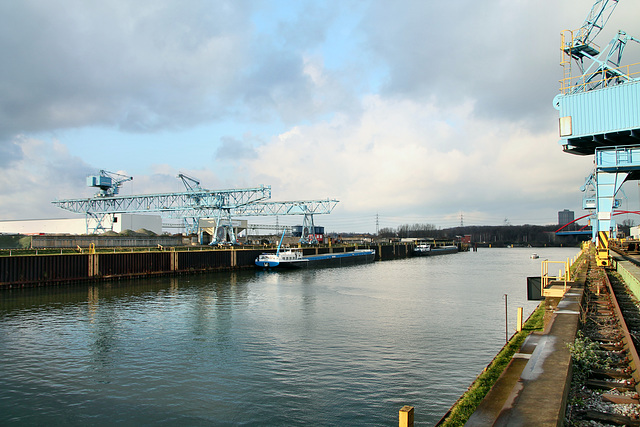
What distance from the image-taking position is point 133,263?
52.4m

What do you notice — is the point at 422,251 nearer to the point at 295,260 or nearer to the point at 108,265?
the point at 295,260

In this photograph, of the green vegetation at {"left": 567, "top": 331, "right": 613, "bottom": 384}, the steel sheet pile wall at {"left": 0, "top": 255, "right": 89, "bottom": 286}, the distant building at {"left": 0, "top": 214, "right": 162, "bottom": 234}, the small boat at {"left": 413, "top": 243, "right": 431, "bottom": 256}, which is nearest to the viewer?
the green vegetation at {"left": 567, "top": 331, "right": 613, "bottom": 384}

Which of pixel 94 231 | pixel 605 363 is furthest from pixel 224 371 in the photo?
pixel 94 231

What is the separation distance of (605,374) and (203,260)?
5944cm

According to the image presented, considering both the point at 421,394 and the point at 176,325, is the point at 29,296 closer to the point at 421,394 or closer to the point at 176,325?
the point at 176,325

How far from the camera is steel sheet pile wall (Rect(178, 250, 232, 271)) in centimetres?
6000

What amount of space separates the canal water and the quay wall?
7.84 metres

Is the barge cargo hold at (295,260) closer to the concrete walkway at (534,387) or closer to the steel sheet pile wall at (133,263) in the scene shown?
→ the steel sheet pile wall at (133,263)

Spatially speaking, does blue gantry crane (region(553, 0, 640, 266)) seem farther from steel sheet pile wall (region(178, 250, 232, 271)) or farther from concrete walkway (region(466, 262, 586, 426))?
steel sheet pile wall (region(178, 250, 232, 271))

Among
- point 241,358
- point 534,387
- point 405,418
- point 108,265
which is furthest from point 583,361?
point 108,265

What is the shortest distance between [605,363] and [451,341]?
9.86 meters

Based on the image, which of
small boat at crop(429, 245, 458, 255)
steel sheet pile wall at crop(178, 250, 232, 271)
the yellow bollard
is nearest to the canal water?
the yellow bollard

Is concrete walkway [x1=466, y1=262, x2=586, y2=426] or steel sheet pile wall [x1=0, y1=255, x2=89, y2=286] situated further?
steel sheet pile wall [x1=0, y1=255, x2=89, y2=286]

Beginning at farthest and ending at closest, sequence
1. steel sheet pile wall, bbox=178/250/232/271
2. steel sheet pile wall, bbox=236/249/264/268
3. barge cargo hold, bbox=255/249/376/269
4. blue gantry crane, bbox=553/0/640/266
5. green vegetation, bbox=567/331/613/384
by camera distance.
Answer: steel sheet pile wall, bbox=236/249/264/268, barge cargo hold, bbox=255/249/376/269, steel sheet pile wall, bbox=178/250/232/271, blue gantry crane, bbox=553/0/640/266, green vegetation, bbox=567/331/613/384
